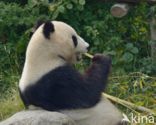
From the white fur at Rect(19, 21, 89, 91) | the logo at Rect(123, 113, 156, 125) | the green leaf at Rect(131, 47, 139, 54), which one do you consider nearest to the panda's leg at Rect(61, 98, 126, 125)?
the white fur at Rect(19, 21, 89, 91)

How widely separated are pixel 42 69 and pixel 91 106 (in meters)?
0.49

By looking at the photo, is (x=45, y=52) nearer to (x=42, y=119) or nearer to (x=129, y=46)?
(x=42, y=119)

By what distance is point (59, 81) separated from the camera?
15.2 ft

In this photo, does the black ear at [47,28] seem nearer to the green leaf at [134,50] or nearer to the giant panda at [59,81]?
the giant panda at [59,81]

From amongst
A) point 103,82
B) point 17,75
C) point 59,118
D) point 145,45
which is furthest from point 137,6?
point 59,118

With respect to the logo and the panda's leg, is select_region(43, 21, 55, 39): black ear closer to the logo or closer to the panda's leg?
the panda's leg

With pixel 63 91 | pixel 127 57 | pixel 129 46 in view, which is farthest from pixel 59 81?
pixel 129 46

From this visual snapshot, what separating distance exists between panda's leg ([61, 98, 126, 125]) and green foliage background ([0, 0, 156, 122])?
199 cm

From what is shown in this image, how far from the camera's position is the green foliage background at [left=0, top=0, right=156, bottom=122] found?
23.0ft

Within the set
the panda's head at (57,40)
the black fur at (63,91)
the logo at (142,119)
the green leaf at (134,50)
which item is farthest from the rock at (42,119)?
the green leaf at (134,50)

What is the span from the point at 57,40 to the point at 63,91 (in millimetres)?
395

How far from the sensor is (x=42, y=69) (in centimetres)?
464

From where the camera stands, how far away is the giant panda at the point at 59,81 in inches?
182

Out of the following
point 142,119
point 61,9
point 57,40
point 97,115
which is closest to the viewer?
A: point 57,40
